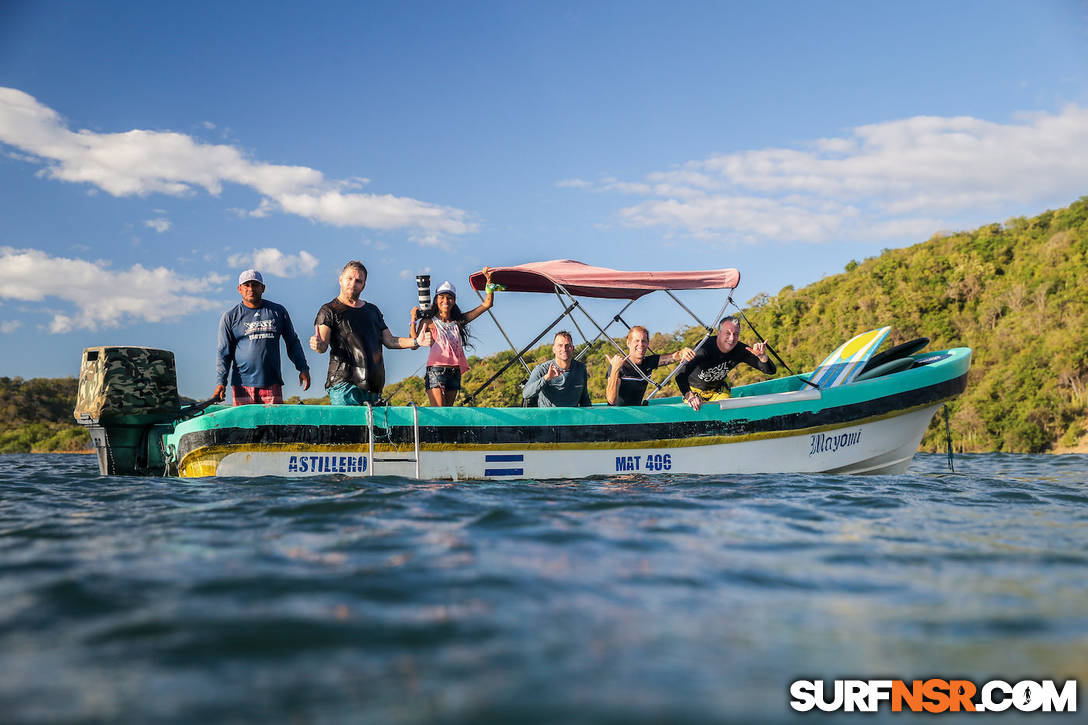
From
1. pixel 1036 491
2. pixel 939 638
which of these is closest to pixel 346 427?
pixel 939 638

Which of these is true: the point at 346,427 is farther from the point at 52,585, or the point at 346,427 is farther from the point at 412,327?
the point at 52,585

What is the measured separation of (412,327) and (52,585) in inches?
164

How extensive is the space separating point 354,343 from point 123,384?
6.79 feet

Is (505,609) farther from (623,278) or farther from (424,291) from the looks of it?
(623,278)

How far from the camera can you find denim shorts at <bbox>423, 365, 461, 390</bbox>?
21.7 ft

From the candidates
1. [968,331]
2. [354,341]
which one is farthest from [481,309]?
[968,331]

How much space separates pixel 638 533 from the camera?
11.6ft

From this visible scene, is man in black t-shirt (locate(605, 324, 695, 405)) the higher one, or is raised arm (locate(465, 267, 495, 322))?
raised arm (locate(465, 267, 495, 322))

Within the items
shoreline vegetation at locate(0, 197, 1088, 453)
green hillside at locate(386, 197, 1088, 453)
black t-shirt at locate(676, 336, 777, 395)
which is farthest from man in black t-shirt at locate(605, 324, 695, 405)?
shoreline vegetation at locate(0, 197, 1088, 453)

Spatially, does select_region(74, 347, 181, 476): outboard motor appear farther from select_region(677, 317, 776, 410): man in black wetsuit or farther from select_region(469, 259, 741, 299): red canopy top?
select_region(677, 317, 776, 410): man in black wetsuit

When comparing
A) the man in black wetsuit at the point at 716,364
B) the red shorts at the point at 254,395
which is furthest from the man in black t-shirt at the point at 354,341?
the man in black wetsuit at the point at 716,364

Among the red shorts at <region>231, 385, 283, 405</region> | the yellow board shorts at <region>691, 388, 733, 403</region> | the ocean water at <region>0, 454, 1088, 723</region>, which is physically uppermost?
the red shorts at <region>231, 385, 283, 405</region>

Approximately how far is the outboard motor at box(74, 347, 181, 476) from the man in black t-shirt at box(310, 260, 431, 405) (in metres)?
1.54

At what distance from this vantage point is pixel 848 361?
800 cm
